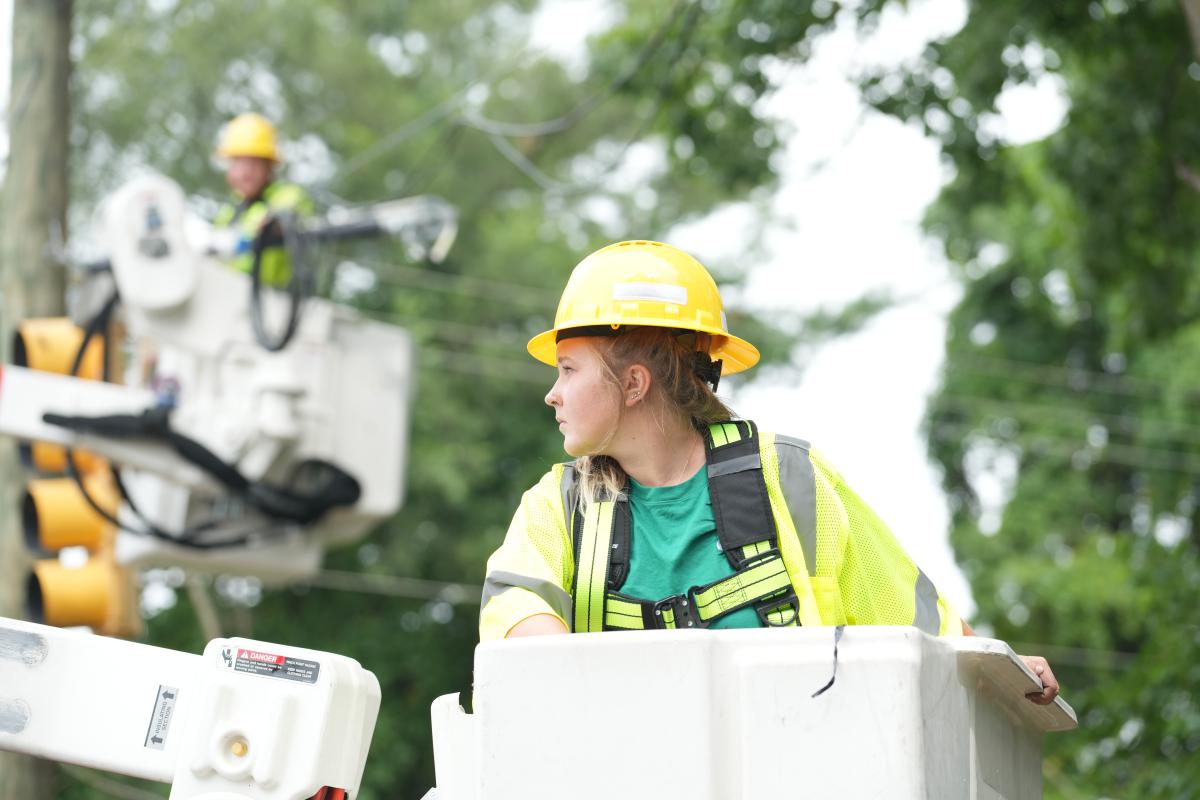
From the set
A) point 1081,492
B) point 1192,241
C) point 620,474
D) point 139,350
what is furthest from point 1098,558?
point 620,474

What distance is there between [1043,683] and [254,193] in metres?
6.64

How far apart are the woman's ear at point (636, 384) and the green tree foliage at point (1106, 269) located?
2.72 m

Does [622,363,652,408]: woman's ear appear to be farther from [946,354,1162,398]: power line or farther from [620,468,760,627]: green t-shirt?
[946,354,1162,398]: power line

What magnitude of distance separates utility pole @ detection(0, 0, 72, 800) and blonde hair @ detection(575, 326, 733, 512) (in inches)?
213

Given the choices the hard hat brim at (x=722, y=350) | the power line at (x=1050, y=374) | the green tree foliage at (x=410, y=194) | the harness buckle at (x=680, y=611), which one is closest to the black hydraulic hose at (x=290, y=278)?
the hard hat brim at (x=722, y=350)

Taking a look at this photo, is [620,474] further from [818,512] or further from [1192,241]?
[1192,241]

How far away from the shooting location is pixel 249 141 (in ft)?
29.5

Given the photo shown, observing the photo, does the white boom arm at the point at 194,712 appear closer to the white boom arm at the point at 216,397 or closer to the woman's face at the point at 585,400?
the woman's face at the point at 585,400

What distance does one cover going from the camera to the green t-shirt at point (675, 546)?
3.11 m

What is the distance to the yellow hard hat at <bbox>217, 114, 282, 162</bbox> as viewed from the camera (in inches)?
355

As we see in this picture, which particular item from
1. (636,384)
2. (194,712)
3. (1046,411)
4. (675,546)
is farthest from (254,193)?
(1046,411)

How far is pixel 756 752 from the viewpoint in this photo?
2.53m

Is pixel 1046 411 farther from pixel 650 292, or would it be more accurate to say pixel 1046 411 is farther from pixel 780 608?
pixel 780 608

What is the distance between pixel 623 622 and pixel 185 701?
822 millimetres
